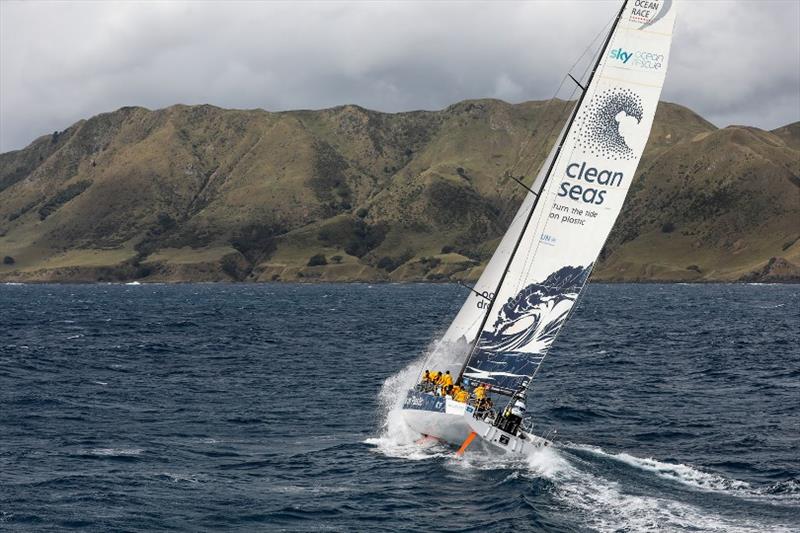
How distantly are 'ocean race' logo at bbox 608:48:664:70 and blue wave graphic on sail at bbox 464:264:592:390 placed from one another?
23.6 feet

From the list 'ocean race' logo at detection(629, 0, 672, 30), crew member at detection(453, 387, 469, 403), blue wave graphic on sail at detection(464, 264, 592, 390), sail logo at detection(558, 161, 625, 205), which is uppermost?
Answer: 'ocean race' logo at detection(629, 0, 672, 30)

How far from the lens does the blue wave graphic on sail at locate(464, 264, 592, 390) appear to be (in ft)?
116

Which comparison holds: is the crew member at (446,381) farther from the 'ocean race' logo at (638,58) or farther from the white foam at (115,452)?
the 'ocean race' logo at (638,58)

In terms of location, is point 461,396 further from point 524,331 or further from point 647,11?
point 647,11

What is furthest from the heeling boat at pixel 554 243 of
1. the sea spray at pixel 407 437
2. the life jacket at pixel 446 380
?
the life jacket at pixel 446 380

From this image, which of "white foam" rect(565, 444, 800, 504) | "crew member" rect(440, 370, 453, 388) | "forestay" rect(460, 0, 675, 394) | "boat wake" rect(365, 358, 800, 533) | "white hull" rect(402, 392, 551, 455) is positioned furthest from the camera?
"crew member" rect(440, 370, 453, 388)

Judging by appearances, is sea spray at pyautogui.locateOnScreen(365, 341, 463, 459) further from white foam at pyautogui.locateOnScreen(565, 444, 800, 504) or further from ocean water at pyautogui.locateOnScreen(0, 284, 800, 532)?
white foam at pyautogui.locateOnScreen(565, 444, 800, 504)

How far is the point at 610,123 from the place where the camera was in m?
33.3

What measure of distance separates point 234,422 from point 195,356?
30084mm

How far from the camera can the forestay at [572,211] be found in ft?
107

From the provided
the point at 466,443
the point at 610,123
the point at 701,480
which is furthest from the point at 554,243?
the point at 701,480

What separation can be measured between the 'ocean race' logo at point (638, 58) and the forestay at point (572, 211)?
0.10ft

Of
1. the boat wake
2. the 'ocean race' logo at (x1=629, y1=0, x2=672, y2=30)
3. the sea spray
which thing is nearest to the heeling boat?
the 'ocean race' logo at (x1=629, y1=0, x2=672, y2=30)

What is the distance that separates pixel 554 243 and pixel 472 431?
701 centimetres
